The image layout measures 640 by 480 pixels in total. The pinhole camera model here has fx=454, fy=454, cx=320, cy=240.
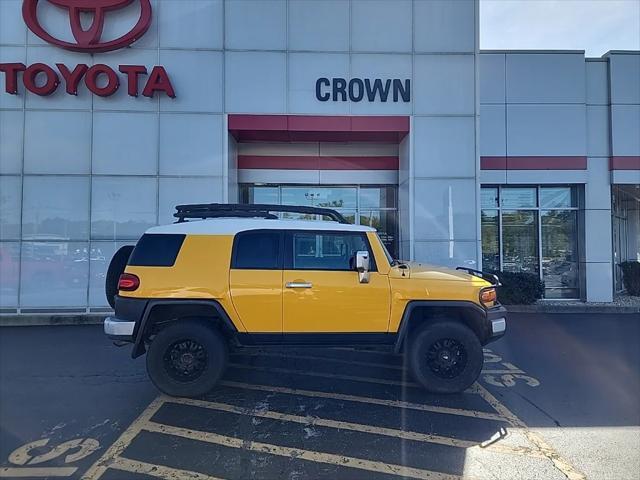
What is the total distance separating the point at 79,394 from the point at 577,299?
12523 millimetres

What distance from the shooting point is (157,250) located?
5.22 m

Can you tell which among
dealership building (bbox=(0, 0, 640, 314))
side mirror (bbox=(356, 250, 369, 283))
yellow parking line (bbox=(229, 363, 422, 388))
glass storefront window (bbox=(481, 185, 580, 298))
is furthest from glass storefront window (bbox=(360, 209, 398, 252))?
side mirror (bbox=(356, 250, 369, 283))

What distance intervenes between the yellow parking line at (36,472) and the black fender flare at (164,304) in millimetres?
1562

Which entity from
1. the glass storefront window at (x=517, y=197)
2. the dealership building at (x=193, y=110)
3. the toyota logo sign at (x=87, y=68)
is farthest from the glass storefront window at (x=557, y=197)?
the toyota logo sign at (x=87, y=68)

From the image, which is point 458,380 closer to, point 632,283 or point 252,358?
point 252,358

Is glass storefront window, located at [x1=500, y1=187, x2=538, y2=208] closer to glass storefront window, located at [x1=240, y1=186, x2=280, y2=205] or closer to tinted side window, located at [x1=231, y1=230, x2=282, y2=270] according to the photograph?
glass storefront window, located at [x1=240, y1=186, x2=280, y2=205]

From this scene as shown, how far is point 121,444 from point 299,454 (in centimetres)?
155

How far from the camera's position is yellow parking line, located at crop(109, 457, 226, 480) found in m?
3.42

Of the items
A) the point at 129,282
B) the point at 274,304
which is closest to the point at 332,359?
the point at 274,304

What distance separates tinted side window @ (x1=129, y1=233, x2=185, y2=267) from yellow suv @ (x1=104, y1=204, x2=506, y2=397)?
12 millimetres

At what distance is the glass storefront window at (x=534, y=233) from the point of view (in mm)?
13008

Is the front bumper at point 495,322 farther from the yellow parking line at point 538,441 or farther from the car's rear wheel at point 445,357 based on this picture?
the yellow parking line at point 538,441

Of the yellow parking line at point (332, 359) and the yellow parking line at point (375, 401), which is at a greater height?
the yellow parking line at point (332, 359)

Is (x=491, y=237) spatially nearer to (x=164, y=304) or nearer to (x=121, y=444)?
(x=164, y=304)
